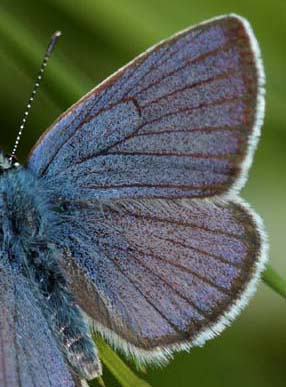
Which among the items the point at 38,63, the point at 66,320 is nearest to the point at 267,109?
the point at 38,63

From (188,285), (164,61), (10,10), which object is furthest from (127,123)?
(10,10)

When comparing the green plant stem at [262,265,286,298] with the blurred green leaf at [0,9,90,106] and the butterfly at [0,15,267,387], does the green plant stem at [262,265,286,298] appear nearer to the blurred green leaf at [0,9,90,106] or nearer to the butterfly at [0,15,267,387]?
A: the butterfly at [0,15,267,387]

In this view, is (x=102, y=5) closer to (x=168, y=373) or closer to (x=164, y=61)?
(x=164, y=61)

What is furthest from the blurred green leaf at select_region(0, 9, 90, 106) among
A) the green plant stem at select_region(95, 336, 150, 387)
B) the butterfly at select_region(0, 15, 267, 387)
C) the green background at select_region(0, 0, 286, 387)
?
the green plant stem at select_region(95, 336, 150, 387)

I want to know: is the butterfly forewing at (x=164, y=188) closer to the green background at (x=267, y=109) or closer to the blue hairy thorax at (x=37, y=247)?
the blue hairy thorax at (x=37, y=247)

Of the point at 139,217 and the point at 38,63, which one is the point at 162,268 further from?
the point at 38,63

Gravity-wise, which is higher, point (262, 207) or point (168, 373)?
point (262, 207)

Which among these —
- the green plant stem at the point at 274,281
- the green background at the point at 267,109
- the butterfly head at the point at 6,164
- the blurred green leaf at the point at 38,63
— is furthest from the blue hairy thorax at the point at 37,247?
the green background at the point at 267,109
